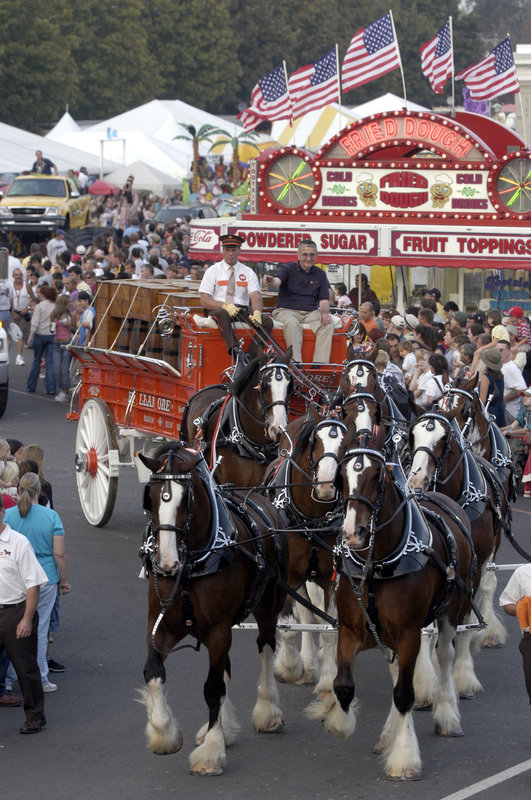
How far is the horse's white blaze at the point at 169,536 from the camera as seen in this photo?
7199mm

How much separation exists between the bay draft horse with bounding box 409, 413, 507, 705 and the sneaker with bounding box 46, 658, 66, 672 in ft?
9.44

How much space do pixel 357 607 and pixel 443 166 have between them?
16.3m

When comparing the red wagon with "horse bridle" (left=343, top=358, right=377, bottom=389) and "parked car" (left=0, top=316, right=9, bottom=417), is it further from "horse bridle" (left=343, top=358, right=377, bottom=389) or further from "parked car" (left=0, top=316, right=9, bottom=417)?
"parked car" (left=0, top=316, right=9, bottom=417)

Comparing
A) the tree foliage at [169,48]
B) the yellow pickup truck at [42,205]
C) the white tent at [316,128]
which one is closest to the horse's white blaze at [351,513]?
the yellow pickup truck at [42,205]

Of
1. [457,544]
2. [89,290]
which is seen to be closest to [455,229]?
[89,290]

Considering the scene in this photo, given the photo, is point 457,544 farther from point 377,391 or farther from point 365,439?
point 377,391

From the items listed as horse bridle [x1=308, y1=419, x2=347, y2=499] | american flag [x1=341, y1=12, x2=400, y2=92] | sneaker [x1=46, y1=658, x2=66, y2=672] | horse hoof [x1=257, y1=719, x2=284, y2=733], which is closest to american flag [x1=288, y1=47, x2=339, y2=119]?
american flag [x1=341, y1=12, x2=400, y2=92]

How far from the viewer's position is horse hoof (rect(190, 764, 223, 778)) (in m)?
7.53

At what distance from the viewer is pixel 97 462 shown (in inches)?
550

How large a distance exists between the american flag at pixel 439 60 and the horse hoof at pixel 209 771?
21895 mm

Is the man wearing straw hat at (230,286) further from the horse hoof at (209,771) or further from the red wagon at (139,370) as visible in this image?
the horse hoof at (209,771)

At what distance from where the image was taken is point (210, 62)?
82688 mm

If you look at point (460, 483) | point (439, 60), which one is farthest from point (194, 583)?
point (439, 60)

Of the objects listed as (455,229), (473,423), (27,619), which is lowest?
(27,619)
